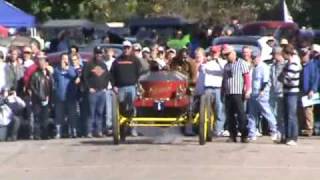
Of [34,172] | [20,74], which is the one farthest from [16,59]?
[34,172]

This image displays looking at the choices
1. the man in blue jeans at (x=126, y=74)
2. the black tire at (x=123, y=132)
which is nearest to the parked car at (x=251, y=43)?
the man in blue jeans at (x=126, y=74)

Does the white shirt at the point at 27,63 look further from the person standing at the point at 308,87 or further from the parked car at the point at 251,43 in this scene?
the parked car at the point at 251,43

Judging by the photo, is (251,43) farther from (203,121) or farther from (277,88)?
(203,121)

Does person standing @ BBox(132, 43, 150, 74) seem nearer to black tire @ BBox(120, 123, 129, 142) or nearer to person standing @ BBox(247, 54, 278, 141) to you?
black tire @ BBox(120, 123, 129, 142)

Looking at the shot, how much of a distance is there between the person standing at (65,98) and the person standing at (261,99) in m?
3.51

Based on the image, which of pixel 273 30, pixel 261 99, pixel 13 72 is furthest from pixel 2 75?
pixel 273 30

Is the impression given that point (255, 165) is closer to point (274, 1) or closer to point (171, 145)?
point (171, 145)

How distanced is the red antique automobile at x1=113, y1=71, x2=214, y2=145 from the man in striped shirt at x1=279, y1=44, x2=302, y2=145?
1.31 meters

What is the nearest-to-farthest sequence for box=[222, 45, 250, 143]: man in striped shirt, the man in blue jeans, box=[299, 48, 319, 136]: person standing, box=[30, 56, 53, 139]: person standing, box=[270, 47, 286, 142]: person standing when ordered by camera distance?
box=[222, 45, 250, 143]: man in striped shirt
box=[270, 47, 286, 142]: person standing
box=[299, 48, 319, 136]: person standing
the man in blue jeans
box=[30, 56, 53, 139]: person standing

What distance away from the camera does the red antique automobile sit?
18.8 metres

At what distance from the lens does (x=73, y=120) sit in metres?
21.7

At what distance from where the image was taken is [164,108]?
62.3ft

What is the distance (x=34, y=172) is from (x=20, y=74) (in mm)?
6182

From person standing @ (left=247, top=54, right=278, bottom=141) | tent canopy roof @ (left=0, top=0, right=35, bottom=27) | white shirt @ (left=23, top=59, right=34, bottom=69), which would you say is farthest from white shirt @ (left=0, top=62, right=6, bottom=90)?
tent canopy roof @ (left=0, top=0, right=35, bottom=27)
